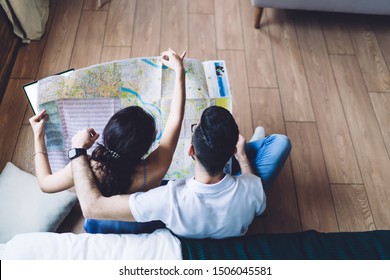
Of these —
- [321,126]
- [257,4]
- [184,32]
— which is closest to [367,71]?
[321,126]

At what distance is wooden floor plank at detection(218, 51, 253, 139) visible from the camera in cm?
159

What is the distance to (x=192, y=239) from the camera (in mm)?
935

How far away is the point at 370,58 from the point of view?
1.83m

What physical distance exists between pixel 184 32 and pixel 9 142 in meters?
1.03

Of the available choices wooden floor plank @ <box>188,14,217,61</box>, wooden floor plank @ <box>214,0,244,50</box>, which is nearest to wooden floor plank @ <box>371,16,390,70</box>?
wooden floor plank @ <box>214,0,244,50</box>

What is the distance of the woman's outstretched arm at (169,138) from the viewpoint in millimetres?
965

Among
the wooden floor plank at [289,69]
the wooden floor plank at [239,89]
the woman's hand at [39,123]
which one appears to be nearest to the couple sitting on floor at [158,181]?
the woman's hand at [39,123]

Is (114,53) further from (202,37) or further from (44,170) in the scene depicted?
(44,170)

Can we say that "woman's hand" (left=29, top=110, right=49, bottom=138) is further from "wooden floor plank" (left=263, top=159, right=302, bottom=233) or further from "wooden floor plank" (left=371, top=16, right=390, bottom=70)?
"wooden floor plank" (left=371, top=16, right=390, bottom=70)

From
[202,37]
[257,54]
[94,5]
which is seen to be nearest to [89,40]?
[94,5]

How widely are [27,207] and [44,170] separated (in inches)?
14.0

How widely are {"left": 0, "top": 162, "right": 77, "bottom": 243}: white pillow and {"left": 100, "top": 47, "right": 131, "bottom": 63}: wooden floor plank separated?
0.72 metres

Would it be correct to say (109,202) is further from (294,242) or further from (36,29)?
(36,29)

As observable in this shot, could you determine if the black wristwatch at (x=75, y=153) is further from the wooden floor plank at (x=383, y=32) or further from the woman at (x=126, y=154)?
the wooden floor plank at (x=383, y=32)
